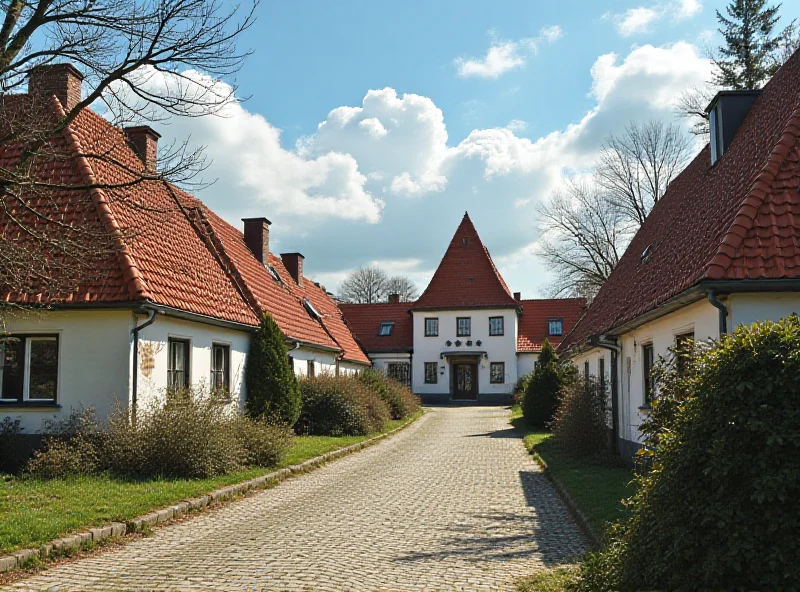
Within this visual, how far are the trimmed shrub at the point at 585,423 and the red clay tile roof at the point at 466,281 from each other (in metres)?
A: 30.2

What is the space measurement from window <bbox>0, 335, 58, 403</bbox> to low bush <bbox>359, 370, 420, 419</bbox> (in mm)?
14101

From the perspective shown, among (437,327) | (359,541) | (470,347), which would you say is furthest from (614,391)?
(437,327)

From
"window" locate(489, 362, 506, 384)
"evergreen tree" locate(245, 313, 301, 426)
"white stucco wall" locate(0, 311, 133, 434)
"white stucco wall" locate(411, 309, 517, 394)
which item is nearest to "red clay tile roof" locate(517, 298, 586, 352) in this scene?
"white stucco wall" locate(411, 309, 517, 394)

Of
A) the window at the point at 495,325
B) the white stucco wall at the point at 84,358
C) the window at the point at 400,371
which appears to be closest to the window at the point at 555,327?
the window at the point at 495,325

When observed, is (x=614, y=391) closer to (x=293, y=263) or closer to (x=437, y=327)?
(x=293, y=263)

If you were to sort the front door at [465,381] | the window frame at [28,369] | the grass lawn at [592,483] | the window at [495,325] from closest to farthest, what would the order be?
the grass lawn at [592,483], the window frame at [28,369], the window at [495,325], the front door at [465,381]

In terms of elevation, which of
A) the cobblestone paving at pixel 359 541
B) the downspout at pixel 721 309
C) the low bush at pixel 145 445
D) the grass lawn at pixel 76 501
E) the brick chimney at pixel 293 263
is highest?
the brick chimney at pixel 293 263

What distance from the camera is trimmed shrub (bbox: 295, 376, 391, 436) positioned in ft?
71.7

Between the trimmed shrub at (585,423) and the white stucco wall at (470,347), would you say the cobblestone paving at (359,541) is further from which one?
the white stucco wall at (470,347)

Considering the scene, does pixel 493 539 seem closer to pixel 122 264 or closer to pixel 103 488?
pixel 103 488

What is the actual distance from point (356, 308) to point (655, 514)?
48.9 meters

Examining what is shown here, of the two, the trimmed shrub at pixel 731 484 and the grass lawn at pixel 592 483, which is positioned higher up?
the trimmed shrub at pixel 731 484

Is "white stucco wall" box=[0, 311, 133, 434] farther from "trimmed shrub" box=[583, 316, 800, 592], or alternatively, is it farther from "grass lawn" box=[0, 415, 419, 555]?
"trimmed shrub" box=[583, 316, 800, 592]

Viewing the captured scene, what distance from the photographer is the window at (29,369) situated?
44.1ft
